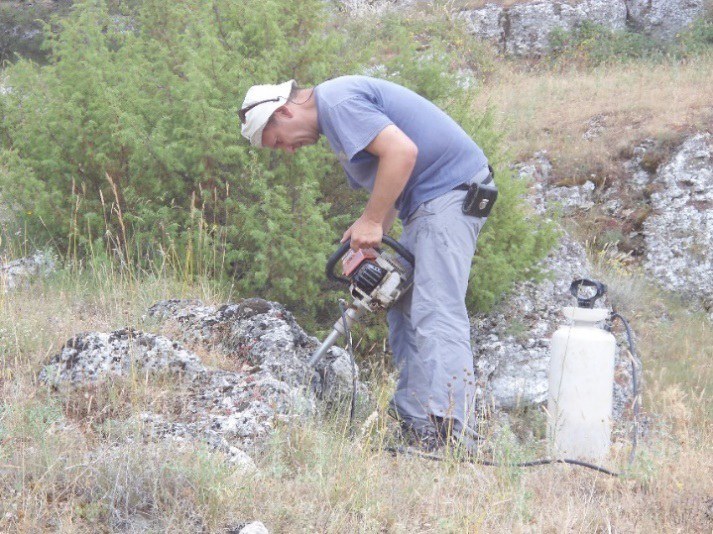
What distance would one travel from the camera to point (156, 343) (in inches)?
166

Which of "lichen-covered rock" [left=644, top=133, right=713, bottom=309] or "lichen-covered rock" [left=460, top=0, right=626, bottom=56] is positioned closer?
"lichen-covered rock" [left=644, top=133, right=713, bottom=309]

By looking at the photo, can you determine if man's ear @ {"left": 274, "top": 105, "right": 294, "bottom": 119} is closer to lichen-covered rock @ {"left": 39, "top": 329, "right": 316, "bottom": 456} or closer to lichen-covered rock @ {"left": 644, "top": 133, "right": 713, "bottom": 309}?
lichen-covered rock @ {"left": 39, "top": 329, "right": 316, "bottom": 456}

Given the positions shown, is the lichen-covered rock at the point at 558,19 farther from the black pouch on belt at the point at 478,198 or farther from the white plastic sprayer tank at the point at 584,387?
the white plastic sprayer tank at the point at 584,387

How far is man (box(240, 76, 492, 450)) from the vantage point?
4102 mm

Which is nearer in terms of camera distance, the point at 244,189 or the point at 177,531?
the point at 177,531

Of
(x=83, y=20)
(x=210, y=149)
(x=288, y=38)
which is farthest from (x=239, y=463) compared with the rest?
(x=83, y=20)

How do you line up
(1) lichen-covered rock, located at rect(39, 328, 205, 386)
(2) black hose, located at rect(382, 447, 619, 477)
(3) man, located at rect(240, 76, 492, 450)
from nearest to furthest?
(2) black hose, located at rect(382, 447, 619, 477) → (1) lichen-covered rock, located at rect(39, 328, 205, 386) → (3) man, located at rect(240, 76, 492, 450)

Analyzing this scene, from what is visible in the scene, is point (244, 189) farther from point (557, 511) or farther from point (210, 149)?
point (557, 511)

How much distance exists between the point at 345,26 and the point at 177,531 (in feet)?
43.2

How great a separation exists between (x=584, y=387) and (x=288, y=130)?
1.97m

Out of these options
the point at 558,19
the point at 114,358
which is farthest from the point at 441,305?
the point at 558,19

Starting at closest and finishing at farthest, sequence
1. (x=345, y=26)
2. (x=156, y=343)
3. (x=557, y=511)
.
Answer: (x=557, y=511) → (x=156, y=343) → (x=345, y=26)

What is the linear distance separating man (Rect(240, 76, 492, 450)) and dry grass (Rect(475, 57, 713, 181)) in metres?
4.97

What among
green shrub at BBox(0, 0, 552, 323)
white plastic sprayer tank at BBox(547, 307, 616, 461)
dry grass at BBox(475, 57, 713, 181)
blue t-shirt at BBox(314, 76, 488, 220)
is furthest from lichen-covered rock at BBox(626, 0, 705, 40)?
white plastic sprayer tank at BBox(547, 307, 616, 461)
